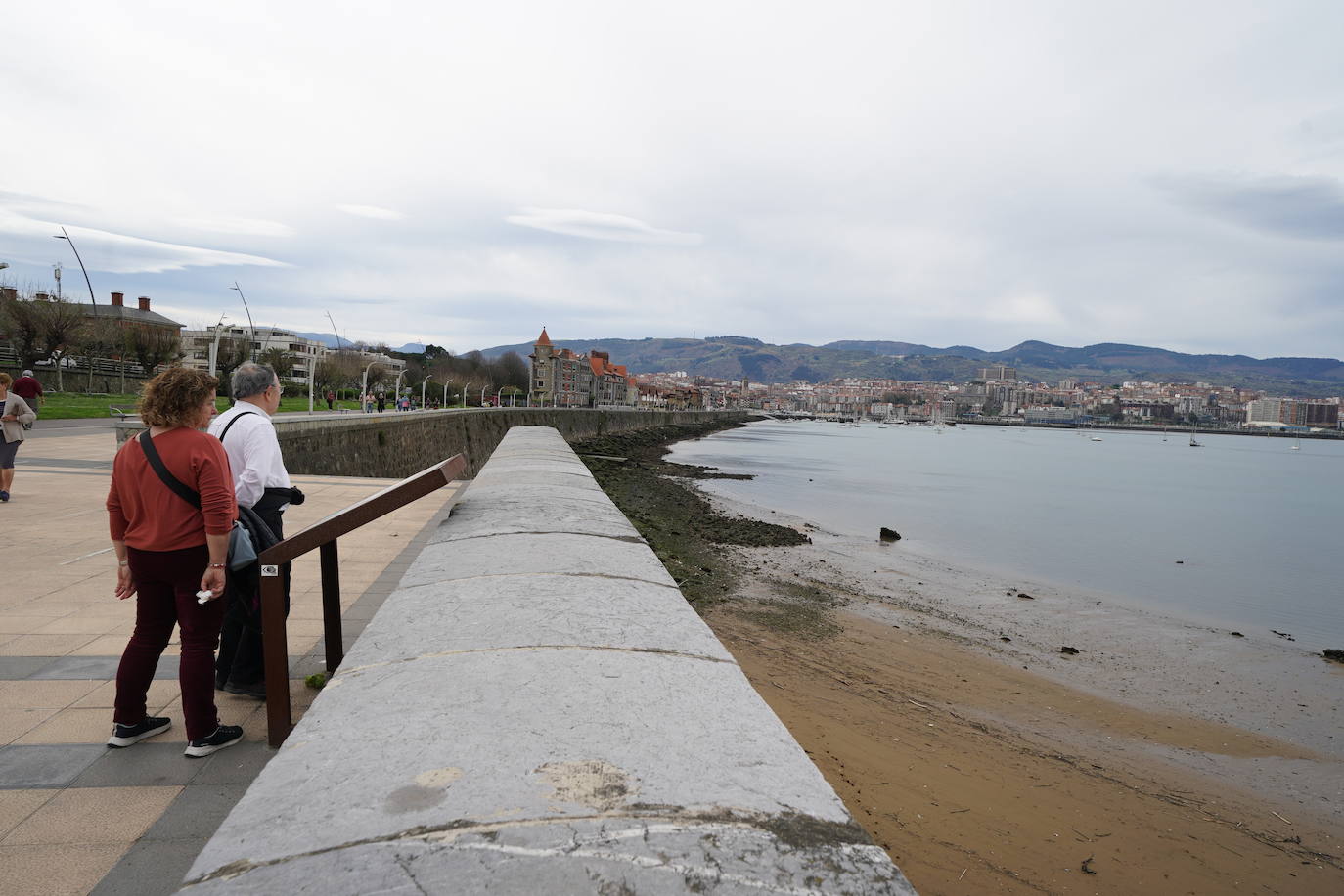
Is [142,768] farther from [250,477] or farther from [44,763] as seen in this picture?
[250,477]

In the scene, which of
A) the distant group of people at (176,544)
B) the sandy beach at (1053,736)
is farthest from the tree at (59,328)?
the distant group of people at (176,544)

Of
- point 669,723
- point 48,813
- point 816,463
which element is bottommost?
point 816,463

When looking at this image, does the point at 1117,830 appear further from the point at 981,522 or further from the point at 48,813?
the point at 981,522

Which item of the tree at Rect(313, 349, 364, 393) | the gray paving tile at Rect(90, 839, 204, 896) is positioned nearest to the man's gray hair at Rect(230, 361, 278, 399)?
the gray paving tile at Rect(90, 839, 204, 896)

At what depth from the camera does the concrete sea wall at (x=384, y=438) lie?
15.7 metres

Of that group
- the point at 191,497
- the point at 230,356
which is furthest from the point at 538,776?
the point at 230,356

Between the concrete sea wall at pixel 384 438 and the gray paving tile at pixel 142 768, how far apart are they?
224 inches

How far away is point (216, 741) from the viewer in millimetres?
2953

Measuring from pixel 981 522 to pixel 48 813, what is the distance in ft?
85.0

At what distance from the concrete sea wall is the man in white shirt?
5.16 metres

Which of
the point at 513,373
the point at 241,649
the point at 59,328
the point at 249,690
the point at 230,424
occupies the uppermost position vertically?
the point at 513,373

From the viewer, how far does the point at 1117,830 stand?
5.28 m

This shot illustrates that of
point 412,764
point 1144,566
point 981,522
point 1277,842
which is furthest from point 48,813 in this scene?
point 981,522

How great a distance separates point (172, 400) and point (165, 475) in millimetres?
277
